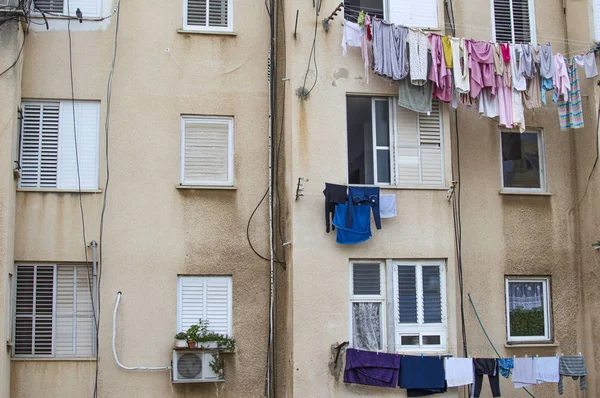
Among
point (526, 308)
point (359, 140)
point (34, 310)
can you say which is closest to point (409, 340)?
point (526, 308)

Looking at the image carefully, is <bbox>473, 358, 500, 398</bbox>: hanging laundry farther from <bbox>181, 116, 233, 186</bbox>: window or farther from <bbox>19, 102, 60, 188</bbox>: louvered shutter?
<bbox>19, 102, 60, 188</bbox>: louvered shutter

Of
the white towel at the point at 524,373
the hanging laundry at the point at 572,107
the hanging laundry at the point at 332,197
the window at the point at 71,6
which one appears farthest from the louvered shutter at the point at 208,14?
the white towel at the point at 524,373

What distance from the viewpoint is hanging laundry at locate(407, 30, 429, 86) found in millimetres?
14383

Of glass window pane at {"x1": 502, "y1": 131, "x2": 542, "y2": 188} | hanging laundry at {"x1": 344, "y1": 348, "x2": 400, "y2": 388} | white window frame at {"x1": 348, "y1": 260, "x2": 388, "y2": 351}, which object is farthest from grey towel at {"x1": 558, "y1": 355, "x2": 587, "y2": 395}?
glass window pane at {"x1": 502, "y1": 131, "x2": 542, "y2": 188}

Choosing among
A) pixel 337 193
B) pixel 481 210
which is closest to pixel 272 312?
pixel 337 193

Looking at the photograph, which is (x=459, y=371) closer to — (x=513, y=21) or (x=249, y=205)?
(x=249, y=205)

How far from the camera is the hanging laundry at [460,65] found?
1461 cm

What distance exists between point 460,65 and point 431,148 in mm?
1582

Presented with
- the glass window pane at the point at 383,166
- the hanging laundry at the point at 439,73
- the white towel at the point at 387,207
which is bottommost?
the white towel at the point at 387,207

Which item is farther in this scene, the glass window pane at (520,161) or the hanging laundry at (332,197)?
the glass window pane at (520,161)

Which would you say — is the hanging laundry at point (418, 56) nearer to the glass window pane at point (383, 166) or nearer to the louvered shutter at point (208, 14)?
the glass window pane at point (383, 166)

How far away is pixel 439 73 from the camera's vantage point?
1457 centimetres

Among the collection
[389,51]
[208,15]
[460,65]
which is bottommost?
[460,65]

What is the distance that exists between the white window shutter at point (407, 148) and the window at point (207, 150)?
3.16 metres
